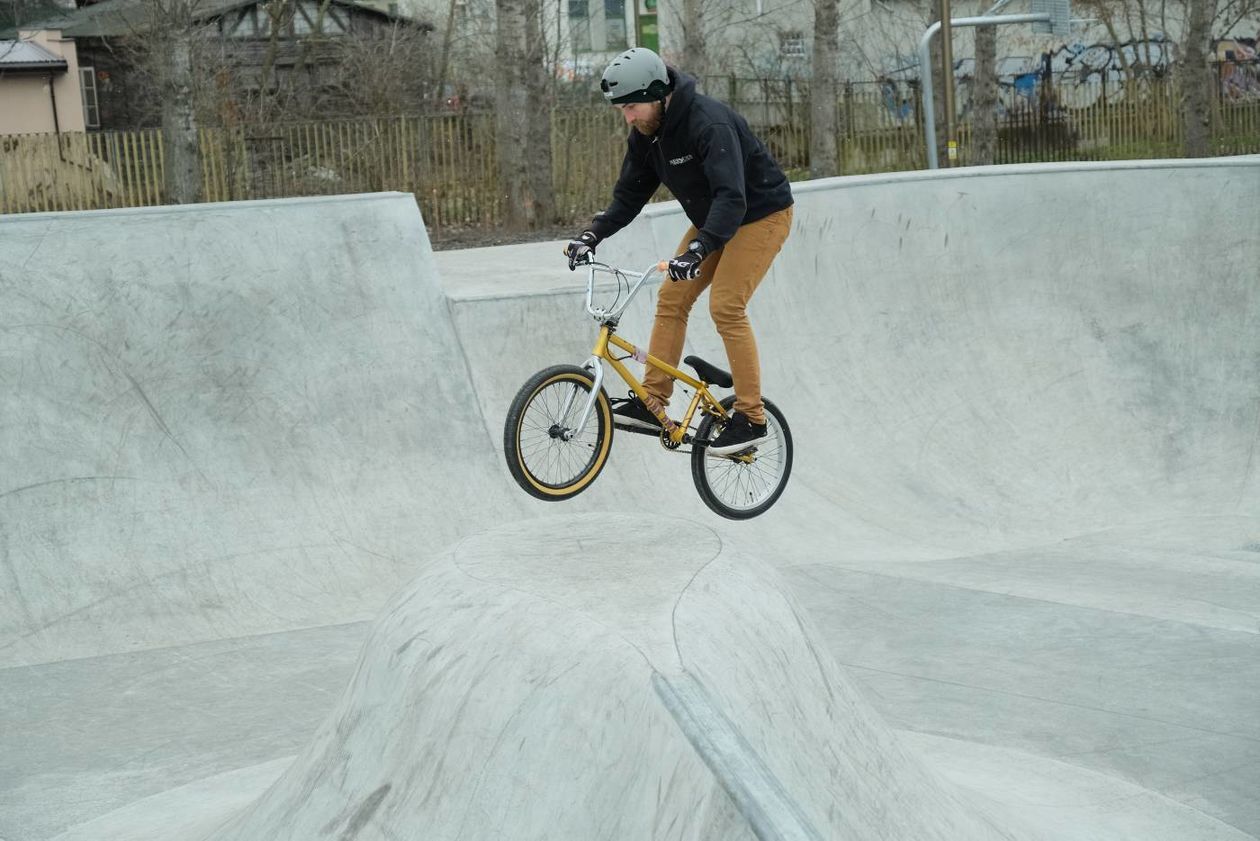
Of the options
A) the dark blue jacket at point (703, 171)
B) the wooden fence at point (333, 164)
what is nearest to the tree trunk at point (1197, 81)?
the wooden fence at point (333, 164)

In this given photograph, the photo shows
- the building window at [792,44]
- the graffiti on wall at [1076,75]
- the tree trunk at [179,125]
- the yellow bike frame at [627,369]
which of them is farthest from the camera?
the building window at [792,44]

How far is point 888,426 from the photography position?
8.80m

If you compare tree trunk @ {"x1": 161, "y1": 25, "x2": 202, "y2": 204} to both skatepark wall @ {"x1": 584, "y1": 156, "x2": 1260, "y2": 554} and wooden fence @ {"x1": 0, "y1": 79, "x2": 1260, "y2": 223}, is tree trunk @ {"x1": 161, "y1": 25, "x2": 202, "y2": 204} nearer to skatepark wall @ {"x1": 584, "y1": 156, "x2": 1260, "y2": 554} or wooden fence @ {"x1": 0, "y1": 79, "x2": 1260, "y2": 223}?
wooden fence @ {"x1": 0, "y1": 79, "x2": 1260, "y2": 223}

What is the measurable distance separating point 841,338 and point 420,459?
3.35m

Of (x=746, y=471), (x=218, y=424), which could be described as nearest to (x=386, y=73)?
(x=218, y=424)

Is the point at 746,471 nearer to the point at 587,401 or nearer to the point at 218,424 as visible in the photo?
the point at 587,401

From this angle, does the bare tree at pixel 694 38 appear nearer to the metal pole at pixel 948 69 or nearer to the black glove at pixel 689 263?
the metal pole at pixel 948 69

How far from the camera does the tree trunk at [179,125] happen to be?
60.3 ft

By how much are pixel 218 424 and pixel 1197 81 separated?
2170cm

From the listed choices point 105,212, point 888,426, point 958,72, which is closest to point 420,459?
point 105,212

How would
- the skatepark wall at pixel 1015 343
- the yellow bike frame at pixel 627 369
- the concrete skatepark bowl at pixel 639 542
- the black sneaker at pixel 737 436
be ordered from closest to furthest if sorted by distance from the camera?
the concrete skatepark bowl at pixel 639 542
the yellow bike frame at pixel 627 369
the black sneaker at pixel 737 436
the skatepark wall at pixel 1015 343

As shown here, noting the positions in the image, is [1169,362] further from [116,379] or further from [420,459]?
[116,379]

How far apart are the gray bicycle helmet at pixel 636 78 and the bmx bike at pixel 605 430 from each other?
0.74 metres

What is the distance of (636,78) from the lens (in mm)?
5547
